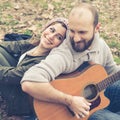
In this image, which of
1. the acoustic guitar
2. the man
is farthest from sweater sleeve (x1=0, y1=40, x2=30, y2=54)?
the acoustic guitar

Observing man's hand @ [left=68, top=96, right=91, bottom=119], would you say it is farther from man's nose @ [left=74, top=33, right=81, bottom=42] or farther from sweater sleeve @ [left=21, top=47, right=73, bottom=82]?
man's nose @ [left=74, top=33, right=81, bottom=42]

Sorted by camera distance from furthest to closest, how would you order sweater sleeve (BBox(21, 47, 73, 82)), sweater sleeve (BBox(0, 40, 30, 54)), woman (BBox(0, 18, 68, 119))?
sweater sleeve (BBox(0, 40, 30, 54)), woman (BBox(0, 18, 68, 119)), sweater sleeve (BBox(21, 47, 73, 82))

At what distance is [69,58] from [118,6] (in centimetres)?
415

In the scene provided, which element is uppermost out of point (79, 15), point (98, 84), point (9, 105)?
point (79, 15)

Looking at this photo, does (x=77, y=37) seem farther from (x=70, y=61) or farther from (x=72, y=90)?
(x=72, y=90)

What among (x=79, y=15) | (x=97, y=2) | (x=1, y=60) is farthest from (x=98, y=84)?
(x=97, y=2)

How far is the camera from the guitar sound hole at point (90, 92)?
3797 millimetres

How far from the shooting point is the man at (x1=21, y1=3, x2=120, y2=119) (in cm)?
355

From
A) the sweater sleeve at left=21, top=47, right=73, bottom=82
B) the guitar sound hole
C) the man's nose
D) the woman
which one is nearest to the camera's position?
the sweater sleeve at left=21, top=47, right=73, bottom=82

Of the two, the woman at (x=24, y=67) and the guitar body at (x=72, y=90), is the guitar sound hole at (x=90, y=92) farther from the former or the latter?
the woman at (x=24, y=67)

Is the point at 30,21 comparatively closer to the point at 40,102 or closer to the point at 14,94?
the point at 14,94

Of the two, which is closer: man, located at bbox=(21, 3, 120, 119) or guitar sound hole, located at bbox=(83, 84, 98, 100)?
man, located at bbox=(21, 3, 120, 119)

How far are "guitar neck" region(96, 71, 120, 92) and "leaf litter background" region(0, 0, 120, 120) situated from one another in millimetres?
1861

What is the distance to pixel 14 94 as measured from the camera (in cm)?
402
